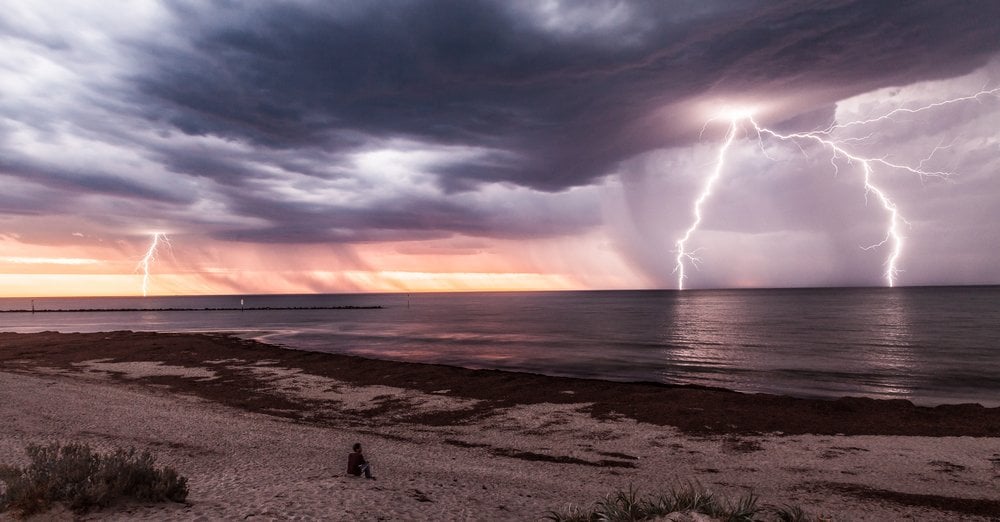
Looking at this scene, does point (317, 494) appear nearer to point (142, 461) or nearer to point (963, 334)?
point (142, 461)

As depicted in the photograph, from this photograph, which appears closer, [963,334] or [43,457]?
[43,457]

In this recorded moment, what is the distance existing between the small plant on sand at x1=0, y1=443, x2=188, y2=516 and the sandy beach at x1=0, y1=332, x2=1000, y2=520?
0.41m

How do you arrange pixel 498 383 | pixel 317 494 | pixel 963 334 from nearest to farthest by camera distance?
pixel 317 494 < pixel 498 383 < pixel 963 334

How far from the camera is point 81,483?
9.81 meters

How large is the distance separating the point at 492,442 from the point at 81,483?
14.0 metres

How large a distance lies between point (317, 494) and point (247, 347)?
167 ft

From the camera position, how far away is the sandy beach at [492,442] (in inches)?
498

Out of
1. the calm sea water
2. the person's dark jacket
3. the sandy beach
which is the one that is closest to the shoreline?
the sandy beach

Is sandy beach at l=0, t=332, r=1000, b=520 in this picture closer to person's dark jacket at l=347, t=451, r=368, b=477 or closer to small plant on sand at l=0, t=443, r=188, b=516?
small plant on sand at l=0, t=443, r=188, b=516

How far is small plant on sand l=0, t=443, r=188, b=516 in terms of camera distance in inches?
368

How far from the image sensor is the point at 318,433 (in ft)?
69.5

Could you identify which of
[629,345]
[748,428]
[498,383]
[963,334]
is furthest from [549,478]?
[963,334]

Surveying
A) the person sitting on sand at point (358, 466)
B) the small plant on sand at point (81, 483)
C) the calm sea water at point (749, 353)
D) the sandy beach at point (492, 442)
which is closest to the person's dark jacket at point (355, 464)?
the person sitting on sand at point (358, 466)

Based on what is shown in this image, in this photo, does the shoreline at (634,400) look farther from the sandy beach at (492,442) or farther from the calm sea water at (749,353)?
the calm sea water at (749,353)
